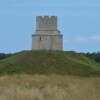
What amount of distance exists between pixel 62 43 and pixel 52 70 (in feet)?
49.9

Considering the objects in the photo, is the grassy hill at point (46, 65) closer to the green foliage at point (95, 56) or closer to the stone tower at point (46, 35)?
the stone tower at point (46, 35)

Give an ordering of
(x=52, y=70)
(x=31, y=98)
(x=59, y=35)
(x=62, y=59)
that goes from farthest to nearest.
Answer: (x=59, y=35) < (x=62, y=59) < (x=52, y=70) < (x=31, y=98)

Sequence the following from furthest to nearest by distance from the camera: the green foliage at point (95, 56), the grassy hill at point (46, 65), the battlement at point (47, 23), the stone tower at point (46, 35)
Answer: the green foliage at point (95, 56) → the battlement at point (47, 23) → the stone tower at point (46, 35) → the grassy hill at point (46, 65)

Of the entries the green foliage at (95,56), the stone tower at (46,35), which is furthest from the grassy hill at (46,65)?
the green foliage at (95,56)

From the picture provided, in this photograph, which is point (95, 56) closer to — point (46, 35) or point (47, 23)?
point (47, 23)

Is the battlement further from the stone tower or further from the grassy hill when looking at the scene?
the grassy hill

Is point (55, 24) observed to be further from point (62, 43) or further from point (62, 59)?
point (62, 59)

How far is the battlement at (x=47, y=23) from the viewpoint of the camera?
211 ft

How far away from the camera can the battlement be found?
64.2m

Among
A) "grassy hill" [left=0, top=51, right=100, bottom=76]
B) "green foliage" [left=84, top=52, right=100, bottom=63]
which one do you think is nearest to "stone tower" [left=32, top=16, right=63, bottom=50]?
Result: "grassy hill" [left=0, top=51, right=100, bottom=76]

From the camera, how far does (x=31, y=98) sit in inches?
510

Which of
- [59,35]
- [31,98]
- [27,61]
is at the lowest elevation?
[31,98]

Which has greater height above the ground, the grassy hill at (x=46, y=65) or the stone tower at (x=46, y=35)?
the stone tower at (x=46, y=35)

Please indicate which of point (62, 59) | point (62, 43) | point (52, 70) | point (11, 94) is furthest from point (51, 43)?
point (11, 94)
